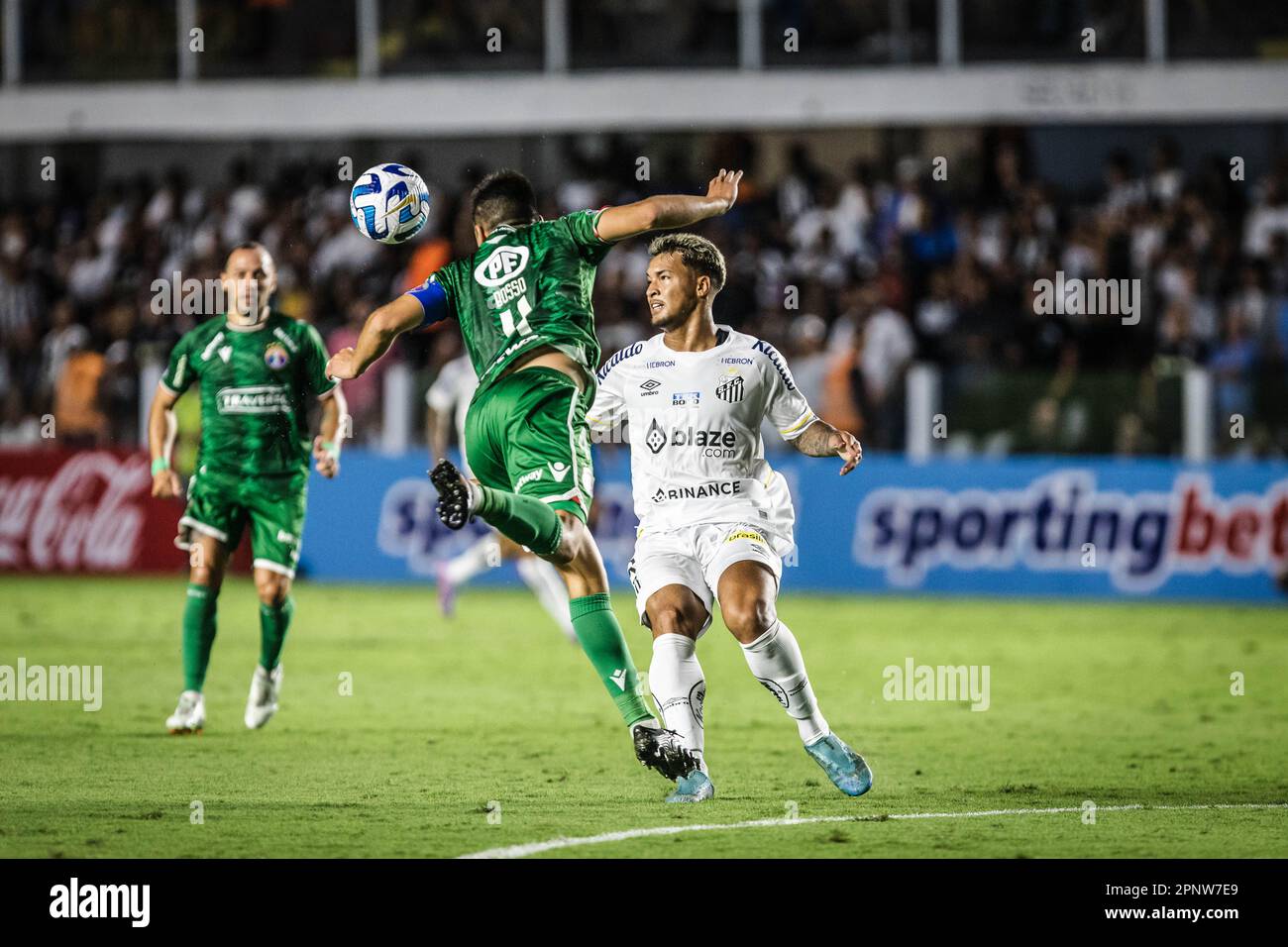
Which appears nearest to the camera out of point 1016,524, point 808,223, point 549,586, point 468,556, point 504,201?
point 504,201

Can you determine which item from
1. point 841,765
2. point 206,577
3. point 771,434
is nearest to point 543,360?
point 841,765

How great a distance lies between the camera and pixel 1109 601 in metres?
18.4

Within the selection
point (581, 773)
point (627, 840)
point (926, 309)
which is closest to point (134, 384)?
point (926, 309)

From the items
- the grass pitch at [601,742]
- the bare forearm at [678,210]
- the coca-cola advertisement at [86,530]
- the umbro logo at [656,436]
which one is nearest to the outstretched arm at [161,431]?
the grass pitch at [601,742]

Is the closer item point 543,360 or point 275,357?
point 543,360

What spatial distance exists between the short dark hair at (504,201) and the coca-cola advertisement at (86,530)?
40.2 feet

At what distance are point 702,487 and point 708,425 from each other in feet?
0.86

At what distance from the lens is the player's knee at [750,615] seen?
791cm

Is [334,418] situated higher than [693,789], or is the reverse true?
[334,418]

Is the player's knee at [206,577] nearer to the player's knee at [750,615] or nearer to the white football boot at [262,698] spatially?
the white football boot at [262,698]

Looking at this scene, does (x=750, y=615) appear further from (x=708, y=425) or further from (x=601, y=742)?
(x=601, y=742)

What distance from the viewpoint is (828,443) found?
816 cm
